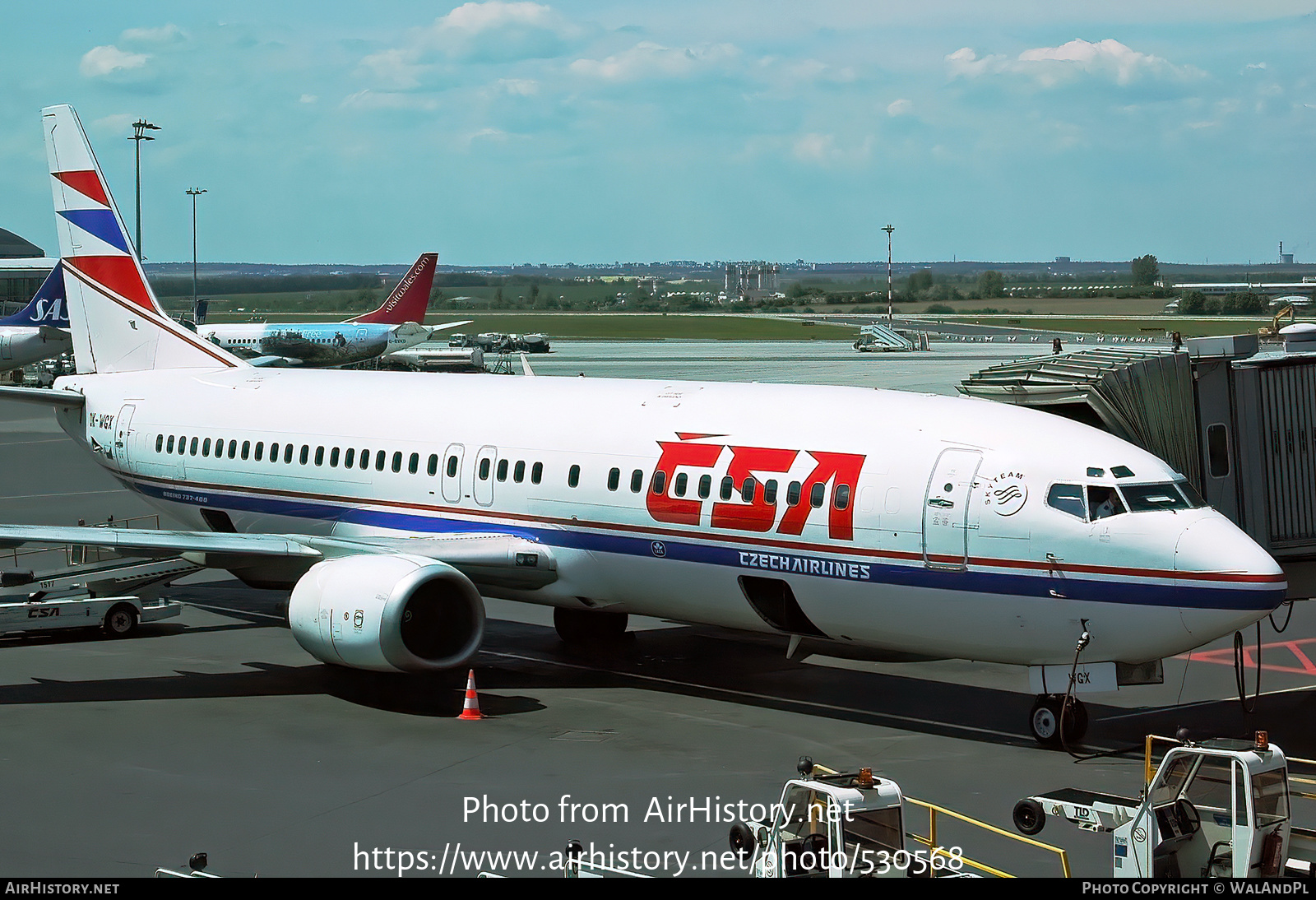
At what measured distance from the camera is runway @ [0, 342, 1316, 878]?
47.3 feet

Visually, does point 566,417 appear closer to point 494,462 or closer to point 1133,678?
point 494,462

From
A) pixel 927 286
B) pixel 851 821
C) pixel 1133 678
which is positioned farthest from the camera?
pixel 927 286

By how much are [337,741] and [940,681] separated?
869 centimetres

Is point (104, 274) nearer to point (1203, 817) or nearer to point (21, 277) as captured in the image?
point (1203, 817)

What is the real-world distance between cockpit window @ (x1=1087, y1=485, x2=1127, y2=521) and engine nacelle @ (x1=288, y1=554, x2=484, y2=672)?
324 inches

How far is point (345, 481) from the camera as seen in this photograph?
24.0 m

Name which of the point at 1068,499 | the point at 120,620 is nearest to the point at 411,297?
the point at 120,620

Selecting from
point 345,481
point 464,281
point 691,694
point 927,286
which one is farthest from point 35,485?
point 464,281

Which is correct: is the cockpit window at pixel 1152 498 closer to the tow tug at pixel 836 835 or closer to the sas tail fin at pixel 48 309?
the tow tug at pixel 836 835

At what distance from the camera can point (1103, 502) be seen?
56.1 feet

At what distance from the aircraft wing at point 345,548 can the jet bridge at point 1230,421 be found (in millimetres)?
7394

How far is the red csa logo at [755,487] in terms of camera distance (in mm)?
18578

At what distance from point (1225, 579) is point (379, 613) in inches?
409

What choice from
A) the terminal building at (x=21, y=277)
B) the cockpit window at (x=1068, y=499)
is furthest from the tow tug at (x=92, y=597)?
the terminal building at (x=21, y=277)
